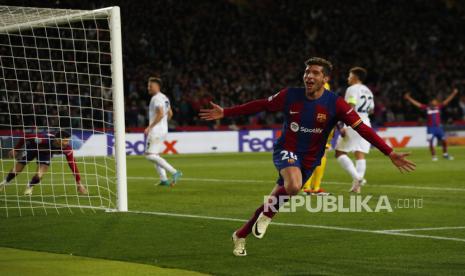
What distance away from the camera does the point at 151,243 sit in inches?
386

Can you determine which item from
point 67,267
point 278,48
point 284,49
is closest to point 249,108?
point 67,267

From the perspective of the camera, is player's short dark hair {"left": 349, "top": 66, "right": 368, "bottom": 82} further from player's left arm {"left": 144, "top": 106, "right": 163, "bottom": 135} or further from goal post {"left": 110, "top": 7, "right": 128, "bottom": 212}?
goal post {"left": 110, "top": 7, "right": 128, "bottom": 212}

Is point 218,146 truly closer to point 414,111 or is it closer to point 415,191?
point 414,111

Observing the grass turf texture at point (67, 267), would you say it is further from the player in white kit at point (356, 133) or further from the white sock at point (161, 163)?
the white sock at point (161, 163)

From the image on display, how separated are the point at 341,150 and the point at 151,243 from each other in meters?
7.18

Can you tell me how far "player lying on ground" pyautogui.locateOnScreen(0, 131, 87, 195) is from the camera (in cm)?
1554

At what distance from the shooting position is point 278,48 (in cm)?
Answer: 4144

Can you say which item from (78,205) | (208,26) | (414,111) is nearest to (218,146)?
(208,26)

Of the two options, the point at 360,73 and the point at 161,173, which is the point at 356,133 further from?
the point at 161,173

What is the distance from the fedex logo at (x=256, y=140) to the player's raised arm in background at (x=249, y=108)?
24482mm

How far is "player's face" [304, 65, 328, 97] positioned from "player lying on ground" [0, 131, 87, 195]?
7.12 metres

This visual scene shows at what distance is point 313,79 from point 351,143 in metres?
7.55

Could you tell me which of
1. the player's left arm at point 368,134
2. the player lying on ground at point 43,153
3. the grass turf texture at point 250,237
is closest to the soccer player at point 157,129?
the grass turf texture at point 250,237

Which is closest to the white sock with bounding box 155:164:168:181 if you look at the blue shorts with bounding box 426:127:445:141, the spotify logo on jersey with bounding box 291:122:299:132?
the spotify logo on jersey with bounding box 291:122:299:132
